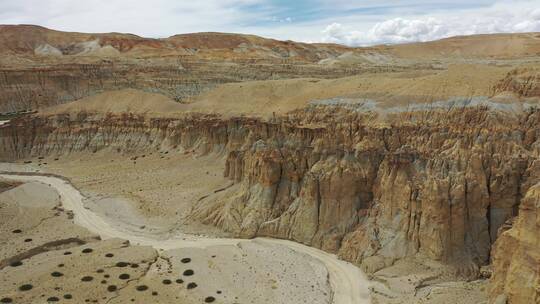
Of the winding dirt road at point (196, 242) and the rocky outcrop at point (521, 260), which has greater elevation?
the rocky outcrop at point (521, 260)

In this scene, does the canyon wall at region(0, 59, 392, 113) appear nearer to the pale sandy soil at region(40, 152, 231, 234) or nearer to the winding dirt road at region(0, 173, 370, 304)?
the pale sandy soil at region(40, 152, 231, 234)

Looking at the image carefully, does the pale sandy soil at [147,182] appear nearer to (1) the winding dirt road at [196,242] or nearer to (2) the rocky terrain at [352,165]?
(2) the rocky terrain at [352,165]

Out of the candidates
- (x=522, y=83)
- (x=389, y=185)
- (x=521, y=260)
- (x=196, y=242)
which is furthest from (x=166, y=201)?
(x=522, y=83)

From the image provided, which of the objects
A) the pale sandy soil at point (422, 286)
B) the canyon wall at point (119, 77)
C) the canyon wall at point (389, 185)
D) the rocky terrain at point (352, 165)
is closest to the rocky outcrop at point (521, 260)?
the rocky terrain at point (352, 165)

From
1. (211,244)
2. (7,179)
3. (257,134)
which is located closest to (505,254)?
(211,244)

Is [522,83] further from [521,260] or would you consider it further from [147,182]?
[147,182]

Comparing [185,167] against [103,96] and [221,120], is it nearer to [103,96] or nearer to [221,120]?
[221,120]
